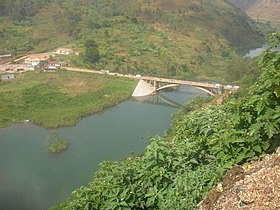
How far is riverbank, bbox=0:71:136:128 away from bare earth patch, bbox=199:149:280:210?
86.4 feet

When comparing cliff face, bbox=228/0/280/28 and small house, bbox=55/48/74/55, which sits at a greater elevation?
cliff face, bbox=228/0/280/28

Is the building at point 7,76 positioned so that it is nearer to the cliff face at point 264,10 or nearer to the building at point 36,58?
the building at point 36,58

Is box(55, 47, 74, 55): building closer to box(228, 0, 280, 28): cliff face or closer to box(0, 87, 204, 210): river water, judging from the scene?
box(0, 87, 204, 210): river water

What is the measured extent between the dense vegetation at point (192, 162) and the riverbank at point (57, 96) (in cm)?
2563

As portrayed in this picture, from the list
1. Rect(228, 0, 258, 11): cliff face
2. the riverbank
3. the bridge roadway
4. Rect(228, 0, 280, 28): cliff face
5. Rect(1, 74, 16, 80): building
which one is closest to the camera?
the riverbank

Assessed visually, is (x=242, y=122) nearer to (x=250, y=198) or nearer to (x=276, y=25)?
(x=250, y=198)

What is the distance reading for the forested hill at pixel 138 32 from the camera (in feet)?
159

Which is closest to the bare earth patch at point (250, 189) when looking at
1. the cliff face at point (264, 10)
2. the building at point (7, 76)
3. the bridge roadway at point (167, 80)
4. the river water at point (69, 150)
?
the river water at point (69, 150)

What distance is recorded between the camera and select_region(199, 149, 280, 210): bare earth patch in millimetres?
3385

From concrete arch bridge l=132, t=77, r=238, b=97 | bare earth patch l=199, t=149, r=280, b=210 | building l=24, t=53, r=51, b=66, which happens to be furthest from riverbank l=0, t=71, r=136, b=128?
bare earth patch l=199, t=149, r=280, b=210

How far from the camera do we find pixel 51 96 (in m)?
36.4

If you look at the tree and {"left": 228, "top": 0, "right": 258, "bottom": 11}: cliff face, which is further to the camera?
{"left": 228, "top": 0, "right": 258, "bottom": 11}: cliff face

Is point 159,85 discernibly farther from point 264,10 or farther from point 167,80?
point 264,10

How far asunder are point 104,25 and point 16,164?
136 feet
